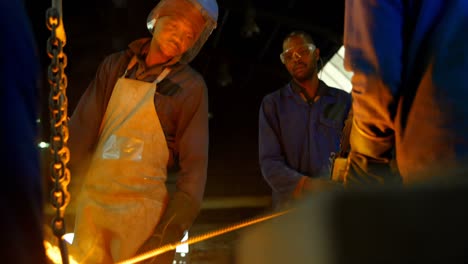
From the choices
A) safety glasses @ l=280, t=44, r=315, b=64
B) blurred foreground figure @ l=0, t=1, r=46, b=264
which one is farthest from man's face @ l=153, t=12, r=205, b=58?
blurred foreground figure @ l=0, t=1, r=46, b=264

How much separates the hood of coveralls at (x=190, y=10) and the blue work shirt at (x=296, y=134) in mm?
951

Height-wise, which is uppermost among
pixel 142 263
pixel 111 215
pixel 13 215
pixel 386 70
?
pixel 386 70

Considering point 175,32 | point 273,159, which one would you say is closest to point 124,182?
point 175,32

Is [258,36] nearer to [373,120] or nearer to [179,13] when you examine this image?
[179,13]

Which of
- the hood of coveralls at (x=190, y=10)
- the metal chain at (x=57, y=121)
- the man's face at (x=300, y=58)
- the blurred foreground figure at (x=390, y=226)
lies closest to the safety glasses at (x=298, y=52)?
the man's face at (x=300, y=58)

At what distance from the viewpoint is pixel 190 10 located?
3.53 m

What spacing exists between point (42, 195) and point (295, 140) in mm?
3006

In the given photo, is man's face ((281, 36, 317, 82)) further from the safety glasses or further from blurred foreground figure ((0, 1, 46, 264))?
blurred foreground figure ((0, 1, 46, 264))

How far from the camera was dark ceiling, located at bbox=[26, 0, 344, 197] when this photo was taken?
21.1 ft

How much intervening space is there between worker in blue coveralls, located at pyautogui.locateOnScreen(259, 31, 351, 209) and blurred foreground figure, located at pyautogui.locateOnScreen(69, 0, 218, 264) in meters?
0.86

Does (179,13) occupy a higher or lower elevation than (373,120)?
higher

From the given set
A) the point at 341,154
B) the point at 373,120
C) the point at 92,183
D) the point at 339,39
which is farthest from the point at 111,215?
the point at 339,39

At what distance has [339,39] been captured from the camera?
9352 millimetres

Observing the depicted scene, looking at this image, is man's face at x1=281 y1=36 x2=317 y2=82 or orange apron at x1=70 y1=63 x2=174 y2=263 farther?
man's face at x1=281 y1=36 x2=317 y2=82
